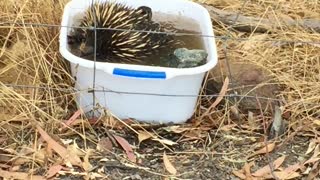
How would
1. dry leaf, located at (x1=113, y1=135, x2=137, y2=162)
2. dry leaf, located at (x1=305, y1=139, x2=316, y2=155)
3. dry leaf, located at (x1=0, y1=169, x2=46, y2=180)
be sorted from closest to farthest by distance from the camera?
dry leaf, located at (x1=0, y1=169, x2=46, y2=180) → dry leaf, located at (x1=113, y1=135, x2=137, y2=162) → dry leaf, located at (x1=305, y1=139, x2=316, y2=155)

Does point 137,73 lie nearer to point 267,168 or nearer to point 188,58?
point 188,58

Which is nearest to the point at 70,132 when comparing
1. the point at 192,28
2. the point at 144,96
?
the point at 144,96

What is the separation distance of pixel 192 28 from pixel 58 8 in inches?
19.2

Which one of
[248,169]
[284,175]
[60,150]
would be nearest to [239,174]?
[248,169]

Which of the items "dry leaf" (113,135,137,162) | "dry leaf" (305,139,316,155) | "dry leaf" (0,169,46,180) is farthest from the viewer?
"dry leaf" (305,139,316,155)

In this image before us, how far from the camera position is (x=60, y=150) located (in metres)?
2.14

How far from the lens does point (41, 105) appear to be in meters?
2.29

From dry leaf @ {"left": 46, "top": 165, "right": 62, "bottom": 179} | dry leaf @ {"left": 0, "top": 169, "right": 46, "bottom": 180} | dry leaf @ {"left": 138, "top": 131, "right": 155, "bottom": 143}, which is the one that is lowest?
dry leaf @ {"left": 0, "top": 169, "right": 46, "bottom": 180}

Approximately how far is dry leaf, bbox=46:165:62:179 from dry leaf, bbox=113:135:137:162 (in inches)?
8.4

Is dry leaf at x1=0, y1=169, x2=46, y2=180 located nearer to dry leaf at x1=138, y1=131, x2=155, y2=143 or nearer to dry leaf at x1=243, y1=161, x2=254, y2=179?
dry leaf at x1=138, y1=131, x2=155, y2=143

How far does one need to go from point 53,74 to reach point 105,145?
13.4 inches

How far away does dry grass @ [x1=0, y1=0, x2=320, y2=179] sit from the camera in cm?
223

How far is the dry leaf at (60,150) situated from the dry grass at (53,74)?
26 mm

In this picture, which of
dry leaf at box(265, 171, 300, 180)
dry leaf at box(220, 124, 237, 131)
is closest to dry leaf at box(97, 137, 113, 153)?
dry leaf at box(220, 124, 237, 131)
